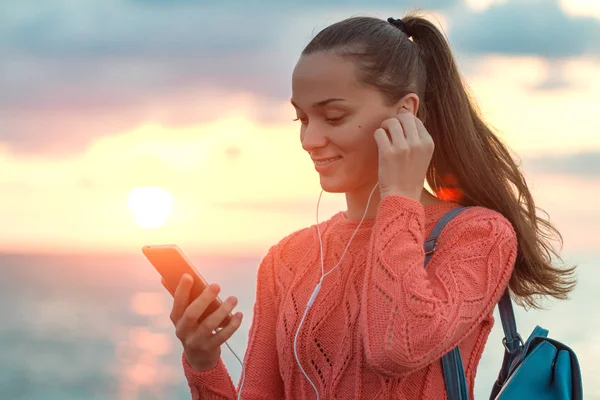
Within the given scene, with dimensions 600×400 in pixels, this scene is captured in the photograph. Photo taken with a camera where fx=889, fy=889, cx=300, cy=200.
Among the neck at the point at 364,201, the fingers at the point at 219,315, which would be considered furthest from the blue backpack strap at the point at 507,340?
the fingers at the point at 219,315

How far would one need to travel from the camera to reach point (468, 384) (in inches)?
140

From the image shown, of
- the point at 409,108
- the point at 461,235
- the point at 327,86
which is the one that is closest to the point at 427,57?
the point at 409,108

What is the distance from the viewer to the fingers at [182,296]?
345cm

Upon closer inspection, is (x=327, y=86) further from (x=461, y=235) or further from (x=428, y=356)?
(x=428, y=356)

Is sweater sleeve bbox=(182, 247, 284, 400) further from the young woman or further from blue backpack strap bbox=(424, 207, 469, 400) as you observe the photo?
blue backpack strap bbox=(424, 207, 469, 400)

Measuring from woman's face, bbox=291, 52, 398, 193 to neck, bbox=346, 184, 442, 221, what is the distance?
6.1 inches

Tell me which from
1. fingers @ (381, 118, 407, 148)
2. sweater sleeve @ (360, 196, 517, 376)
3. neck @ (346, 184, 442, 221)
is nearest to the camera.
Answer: sweater sleeve @ (360, 196, 517, 376)

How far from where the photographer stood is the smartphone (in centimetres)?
350

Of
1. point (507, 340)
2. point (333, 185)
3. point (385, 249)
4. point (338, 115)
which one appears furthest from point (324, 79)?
point (507, 340)

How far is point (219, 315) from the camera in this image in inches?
135

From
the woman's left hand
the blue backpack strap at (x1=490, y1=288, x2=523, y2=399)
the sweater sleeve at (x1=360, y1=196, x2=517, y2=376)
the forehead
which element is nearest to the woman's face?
the forehead

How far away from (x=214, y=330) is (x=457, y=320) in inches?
41.0

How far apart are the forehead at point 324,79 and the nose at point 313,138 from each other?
11cm

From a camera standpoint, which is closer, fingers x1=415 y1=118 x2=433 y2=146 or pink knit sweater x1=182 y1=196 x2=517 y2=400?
pink knit sweater x1=182 y1=196 x2=517 y2=400
